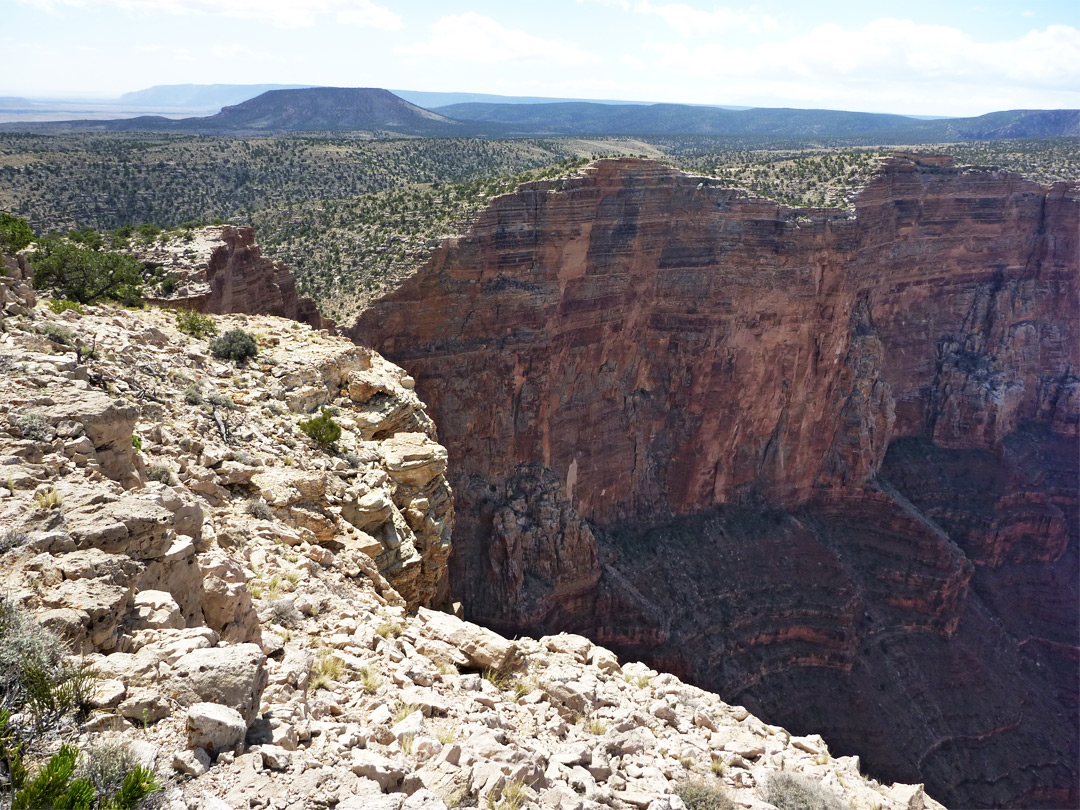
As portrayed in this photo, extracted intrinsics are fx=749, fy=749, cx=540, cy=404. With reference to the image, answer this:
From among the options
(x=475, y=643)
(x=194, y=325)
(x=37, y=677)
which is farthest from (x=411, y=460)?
(x=37, y=677)

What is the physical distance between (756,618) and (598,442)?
36.7 ft

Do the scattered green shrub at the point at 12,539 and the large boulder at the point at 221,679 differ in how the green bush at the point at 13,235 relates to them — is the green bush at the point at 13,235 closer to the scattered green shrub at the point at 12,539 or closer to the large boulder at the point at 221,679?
the scattered green shrub at the point at 12,539

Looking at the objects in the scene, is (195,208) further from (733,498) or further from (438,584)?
(438,584)

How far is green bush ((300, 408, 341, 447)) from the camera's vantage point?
14672 millimetres

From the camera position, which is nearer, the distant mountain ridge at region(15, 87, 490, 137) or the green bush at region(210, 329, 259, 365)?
the green bush at region(210, 329, 259, 365)

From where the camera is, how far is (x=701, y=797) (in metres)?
8.79

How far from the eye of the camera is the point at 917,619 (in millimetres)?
39062

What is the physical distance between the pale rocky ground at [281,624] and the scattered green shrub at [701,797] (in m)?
0.20

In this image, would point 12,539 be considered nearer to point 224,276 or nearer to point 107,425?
point 107,425

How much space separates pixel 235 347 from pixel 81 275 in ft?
20.5

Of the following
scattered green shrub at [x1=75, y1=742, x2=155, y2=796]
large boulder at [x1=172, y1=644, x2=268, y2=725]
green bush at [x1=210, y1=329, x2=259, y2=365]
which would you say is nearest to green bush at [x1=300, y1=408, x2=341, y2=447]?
green bush at [x1=210, y1=329, x2=259, y2=365]

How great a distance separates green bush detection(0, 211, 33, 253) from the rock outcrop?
3.31m

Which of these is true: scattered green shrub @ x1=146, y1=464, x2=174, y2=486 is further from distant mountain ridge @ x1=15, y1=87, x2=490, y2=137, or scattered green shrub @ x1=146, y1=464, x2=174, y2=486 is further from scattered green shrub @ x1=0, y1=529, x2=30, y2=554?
distant mountain ridge @ x1=15, y1=87, x2=490, y2=137

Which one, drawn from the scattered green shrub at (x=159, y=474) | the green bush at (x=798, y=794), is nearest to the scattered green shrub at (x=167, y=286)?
the scattered green shrub at (x=159, y=474)
